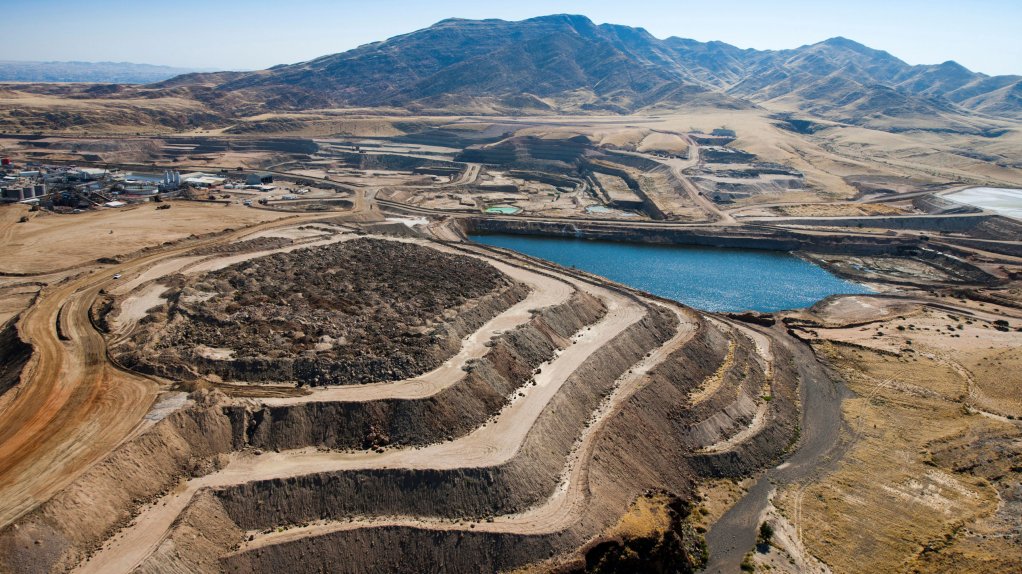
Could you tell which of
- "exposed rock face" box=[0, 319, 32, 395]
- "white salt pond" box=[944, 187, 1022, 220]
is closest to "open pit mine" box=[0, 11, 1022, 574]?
"exposed rock face" box=[0, 319, 32, 395]

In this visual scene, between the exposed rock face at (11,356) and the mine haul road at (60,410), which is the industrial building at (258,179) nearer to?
the mine haul road at (60,410)

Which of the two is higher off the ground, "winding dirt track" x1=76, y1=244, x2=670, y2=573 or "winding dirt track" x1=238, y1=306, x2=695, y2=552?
"winding dirt track" x1=76, y1=244, x2=670, y2=573

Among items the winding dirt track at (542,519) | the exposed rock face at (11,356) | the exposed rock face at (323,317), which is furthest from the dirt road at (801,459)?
the exposed rock face at (11,356)

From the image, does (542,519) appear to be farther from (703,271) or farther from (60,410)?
(703,271)

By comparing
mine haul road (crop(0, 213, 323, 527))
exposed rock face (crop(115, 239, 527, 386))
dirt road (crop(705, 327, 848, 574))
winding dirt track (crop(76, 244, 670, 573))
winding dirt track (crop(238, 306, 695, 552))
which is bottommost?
dirt road (crop(705, 327, 848, 574))

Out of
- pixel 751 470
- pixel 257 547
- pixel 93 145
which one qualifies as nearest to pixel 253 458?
pixel 257 547

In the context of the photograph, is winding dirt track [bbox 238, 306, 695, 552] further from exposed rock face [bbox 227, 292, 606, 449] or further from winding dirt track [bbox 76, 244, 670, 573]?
exposed rock face [bbox 227, 292, 606, 449]
